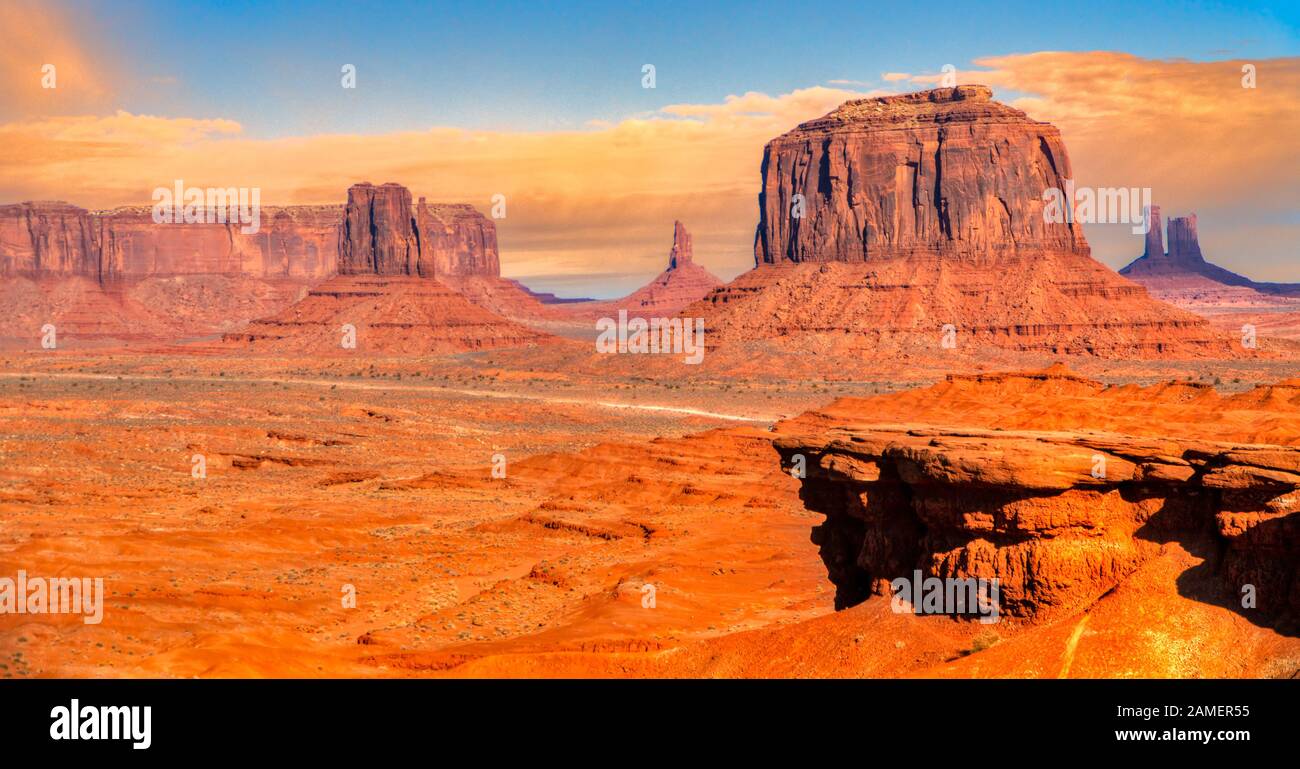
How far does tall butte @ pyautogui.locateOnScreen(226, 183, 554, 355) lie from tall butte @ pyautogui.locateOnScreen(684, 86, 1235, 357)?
3766 cm

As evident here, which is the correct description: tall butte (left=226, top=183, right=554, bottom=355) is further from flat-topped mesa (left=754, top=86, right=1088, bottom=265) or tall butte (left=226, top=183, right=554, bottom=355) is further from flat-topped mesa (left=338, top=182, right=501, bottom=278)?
flat-topped mesa (left=754, top=86, right=1088, bottom=265)

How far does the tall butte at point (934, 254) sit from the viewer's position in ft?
371

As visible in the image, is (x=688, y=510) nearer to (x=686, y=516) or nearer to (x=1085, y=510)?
(x=686, y=516)

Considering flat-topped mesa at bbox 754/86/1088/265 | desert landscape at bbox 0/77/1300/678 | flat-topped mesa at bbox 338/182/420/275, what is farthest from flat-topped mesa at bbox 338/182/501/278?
flat-topped mesa at bbox 754/86/1088/265

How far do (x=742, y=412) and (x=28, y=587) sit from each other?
57169mm

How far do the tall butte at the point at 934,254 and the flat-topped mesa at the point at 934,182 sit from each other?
13cm

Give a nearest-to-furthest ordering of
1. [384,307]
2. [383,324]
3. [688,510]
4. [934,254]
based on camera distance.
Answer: [688,510] < [934,254] < [383,324] < [384,307]

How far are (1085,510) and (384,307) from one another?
14997cm

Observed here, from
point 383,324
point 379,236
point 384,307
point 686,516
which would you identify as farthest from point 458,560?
point 379,236

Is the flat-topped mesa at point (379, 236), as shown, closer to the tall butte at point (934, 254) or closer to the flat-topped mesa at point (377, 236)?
the flat-topped mesa at point (377, 236)

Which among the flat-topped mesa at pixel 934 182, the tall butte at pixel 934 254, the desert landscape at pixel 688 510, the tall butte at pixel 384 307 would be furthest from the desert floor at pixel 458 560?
the tall butte at pixel 384 307

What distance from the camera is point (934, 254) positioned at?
123125mm
